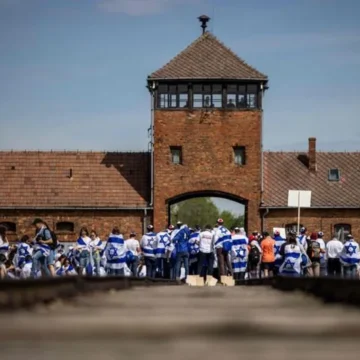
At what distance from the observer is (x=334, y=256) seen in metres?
42.8

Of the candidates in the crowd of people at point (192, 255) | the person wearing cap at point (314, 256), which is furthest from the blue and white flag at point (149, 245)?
the person wearing cap at point (314, 256)

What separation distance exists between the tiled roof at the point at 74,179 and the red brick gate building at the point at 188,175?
6 cm

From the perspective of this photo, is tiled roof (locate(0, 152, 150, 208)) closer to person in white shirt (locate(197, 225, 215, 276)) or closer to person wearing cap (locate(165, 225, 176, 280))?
person wearing cap (locate(165, 225, 176, 280))

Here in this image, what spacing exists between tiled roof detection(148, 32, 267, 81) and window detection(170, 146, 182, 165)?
3.87 m

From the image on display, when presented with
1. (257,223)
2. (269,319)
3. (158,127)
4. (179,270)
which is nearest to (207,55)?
(158,127)

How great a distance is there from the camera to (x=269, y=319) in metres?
7.36

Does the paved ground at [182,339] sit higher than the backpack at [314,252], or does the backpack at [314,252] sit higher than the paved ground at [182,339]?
Answer: the backpack at [314,252]

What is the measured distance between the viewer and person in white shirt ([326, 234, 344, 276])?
140 ft

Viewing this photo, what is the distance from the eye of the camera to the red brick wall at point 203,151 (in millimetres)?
69062

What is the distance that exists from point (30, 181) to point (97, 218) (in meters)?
4.66

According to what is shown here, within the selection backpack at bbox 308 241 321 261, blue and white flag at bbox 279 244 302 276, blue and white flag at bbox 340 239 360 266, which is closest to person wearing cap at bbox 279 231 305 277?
blue and white flag at bbox 279 244 302 276

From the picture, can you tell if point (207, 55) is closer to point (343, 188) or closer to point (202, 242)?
point (343, 188)

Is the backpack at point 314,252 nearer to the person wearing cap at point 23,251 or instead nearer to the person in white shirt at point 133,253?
the person in white shirt at point 133,253

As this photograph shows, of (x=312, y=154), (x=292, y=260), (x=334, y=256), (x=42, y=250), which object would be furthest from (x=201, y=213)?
(x=42, y=250)
